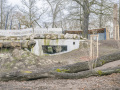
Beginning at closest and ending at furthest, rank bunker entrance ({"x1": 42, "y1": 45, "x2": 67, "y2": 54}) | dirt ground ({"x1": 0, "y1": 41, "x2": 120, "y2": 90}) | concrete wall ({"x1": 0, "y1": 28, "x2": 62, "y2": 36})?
1. dirt ground ({"x1": 0, "y1": 41, "x2": 120, "y2": 90})
2. bunker entrance ({"x1": 42, "y1": 45, "x2": 67, "y2": 54})
3. concrete wall ({"x1": 0, "y1": 28, "x2": 62, "y2": 36})

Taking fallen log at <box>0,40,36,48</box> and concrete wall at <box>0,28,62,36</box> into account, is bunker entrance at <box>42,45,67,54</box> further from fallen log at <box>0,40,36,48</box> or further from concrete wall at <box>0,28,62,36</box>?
fallen log at <box>0,40,36,48</box>

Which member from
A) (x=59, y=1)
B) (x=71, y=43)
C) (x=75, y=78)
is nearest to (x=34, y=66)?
(x=75, y=78)

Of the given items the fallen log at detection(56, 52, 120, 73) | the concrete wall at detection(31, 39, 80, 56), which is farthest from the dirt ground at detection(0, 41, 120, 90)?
the concrete wall at detection(31, 39, 80, 56)

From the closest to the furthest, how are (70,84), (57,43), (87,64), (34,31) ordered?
(70,84)
(87,64)
(57,43)
(34,31)

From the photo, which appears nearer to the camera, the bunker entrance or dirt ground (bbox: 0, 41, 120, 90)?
dirt ground (bbox: 0, 41, 120, 90)

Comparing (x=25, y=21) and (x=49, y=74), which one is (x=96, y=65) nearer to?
(x=49, y=74)

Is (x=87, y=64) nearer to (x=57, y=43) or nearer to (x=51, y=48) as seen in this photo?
(x=57, y=43)

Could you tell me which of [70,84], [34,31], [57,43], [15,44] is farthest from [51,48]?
[70,84]

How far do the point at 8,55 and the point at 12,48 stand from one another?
0.62 meters

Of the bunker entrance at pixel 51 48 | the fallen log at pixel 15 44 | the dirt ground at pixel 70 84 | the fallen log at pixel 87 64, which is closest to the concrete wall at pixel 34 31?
the bunker entrance at pixel 51 48

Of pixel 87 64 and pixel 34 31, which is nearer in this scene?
pixel 87 64

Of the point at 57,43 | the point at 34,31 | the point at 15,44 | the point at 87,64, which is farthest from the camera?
the point at 34,31

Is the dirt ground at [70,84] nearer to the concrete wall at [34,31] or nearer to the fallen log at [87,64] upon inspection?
the fallen log at [87,64]

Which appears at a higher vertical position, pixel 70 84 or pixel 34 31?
pixel 34 31
